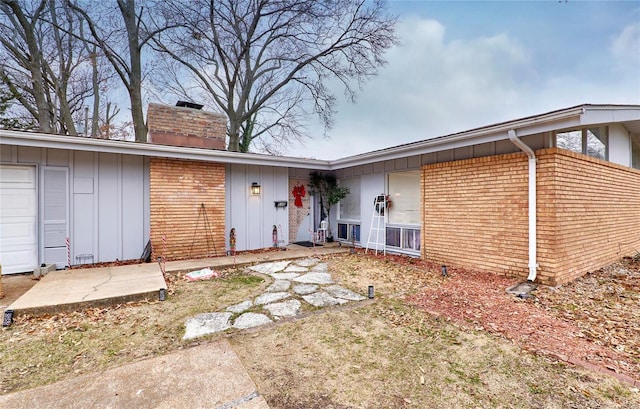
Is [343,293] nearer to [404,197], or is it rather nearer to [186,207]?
[404,197]

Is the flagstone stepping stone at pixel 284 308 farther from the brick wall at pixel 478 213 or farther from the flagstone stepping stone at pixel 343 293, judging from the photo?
the brick wall at pixel 478 213

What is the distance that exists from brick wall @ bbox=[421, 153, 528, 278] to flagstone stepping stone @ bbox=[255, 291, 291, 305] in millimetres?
4047

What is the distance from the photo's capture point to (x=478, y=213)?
5980 mm

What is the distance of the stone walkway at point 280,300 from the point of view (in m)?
3.51

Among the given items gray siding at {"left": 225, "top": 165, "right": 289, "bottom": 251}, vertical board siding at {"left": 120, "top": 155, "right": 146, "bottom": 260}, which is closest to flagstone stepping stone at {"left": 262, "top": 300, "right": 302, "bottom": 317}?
gray siding at {"left": 225, "top": 165, "right": 289, "bottom": 251}

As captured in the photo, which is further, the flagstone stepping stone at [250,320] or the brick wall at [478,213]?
the brick wall at [478,213]

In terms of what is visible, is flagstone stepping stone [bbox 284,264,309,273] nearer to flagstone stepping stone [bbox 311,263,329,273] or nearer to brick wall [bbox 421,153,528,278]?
flagstone stepping stone [bbox 311,263,329,273]

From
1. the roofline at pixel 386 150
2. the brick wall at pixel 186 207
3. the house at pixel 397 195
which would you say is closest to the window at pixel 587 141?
the house at pixel 397 195

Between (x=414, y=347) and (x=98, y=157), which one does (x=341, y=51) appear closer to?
(x=98, y=157)

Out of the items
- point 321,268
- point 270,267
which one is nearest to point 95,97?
point 270,267

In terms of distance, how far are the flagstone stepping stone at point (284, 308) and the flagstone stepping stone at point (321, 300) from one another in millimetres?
213

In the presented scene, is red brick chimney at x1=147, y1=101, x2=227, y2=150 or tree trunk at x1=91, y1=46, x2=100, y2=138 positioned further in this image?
tree trunk at x1=91, y1=46, x2=100, y2=138

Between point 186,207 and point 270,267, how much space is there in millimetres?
2784

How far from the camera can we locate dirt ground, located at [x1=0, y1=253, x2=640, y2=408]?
2.24 metres
